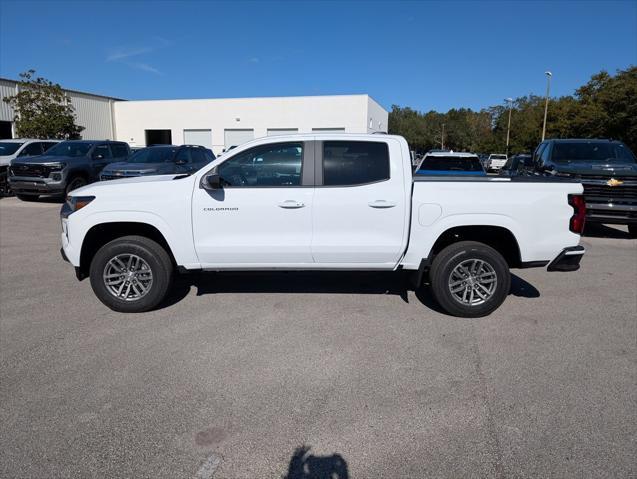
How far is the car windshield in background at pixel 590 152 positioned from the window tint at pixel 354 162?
7.98 meters

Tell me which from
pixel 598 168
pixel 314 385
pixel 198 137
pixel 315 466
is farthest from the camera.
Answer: pixel 198 137

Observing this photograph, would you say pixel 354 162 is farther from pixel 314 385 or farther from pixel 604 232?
pixel 604 232

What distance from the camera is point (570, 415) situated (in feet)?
10.5

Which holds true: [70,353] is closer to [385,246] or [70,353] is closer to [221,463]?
[221,463]

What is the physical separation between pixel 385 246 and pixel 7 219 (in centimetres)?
1097

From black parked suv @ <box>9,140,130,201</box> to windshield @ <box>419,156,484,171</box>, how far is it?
1045cm

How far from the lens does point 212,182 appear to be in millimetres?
4688

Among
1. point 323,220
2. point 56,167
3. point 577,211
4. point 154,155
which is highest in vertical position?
point 154,155

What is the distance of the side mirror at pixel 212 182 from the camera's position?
4676 millimetres

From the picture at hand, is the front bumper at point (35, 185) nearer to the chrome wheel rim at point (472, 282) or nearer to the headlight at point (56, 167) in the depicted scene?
the headlight at point (56, 167)

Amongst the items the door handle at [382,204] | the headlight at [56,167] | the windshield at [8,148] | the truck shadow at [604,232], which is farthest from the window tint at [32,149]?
the truck shadow at [604,232]

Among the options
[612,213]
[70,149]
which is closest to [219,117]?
Result: [70,149]

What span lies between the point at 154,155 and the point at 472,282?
439 inches

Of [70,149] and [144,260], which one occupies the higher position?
[70,149]
